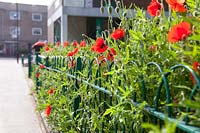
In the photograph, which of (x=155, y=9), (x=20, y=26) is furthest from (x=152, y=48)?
(x=20, y=26)

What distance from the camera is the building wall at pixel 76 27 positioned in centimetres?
2358

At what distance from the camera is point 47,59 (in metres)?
7.04

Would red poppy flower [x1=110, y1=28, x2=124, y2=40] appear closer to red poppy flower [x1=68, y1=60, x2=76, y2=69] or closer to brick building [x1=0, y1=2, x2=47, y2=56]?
red poppy flower [x1=68, y1=60, x2=76, y2=69]

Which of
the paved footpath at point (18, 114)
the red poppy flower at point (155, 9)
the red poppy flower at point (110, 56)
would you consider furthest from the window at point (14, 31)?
the red poppy flower at point (155, 9)

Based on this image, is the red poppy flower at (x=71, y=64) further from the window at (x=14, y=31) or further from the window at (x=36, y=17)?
the window at (x=36, y=17)

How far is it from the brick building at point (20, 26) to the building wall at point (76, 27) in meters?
35.2

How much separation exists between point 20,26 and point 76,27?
1534 inches

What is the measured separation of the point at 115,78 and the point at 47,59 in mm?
4856

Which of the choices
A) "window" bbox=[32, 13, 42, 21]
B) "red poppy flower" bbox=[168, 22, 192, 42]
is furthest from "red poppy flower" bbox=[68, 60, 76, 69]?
"window" bbox=[32, 13, 42, 21]

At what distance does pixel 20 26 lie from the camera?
6106 centimetres

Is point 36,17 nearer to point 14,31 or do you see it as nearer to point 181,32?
point 14,31

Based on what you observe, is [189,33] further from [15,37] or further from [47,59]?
[15,37]

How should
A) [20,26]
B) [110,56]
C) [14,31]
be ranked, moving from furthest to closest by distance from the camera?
[20,26]
[14,31]
[110,56]

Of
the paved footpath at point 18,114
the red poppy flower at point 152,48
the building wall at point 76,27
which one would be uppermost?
the building wall at point 76,27
